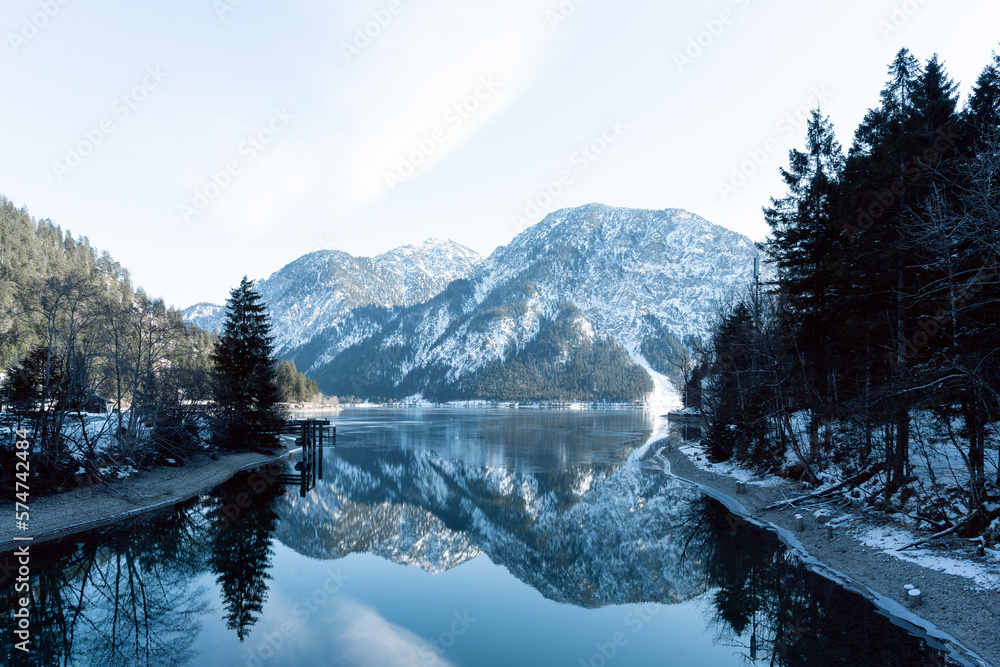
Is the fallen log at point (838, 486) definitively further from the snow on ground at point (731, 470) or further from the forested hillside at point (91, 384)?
the forested hillside at point (91, 384)

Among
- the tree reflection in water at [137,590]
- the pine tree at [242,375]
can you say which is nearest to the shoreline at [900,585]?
the tree reflection in water at [137,590]

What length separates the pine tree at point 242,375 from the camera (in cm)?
4778

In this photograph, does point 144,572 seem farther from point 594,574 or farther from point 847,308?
point 847,308

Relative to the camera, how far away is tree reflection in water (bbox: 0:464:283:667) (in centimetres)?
1420

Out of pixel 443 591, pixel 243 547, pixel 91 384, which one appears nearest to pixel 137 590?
pixel 243 547

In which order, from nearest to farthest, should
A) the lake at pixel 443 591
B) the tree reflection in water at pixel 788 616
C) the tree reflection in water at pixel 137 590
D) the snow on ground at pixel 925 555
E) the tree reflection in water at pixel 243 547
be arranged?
1. the tree reflection in water at pixel 788 616
2. the tree reflection in water at pixel 137 590
3. the lake at pixel 443 591
4. the snow on ground at pixel 925 555
5. the tree reflection in water at pixel 243 547

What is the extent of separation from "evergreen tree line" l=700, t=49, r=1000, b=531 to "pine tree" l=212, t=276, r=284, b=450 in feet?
139

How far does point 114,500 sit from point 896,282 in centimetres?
4055

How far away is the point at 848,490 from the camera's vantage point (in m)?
25.3

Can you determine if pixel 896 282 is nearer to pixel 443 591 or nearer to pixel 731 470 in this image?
pixel 443 591

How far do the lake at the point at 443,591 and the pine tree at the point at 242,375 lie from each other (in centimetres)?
1306

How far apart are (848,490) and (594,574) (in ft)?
44.6

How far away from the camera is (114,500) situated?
2977 cm

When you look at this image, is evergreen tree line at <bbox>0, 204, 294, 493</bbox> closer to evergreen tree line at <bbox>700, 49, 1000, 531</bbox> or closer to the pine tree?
the pine tree
